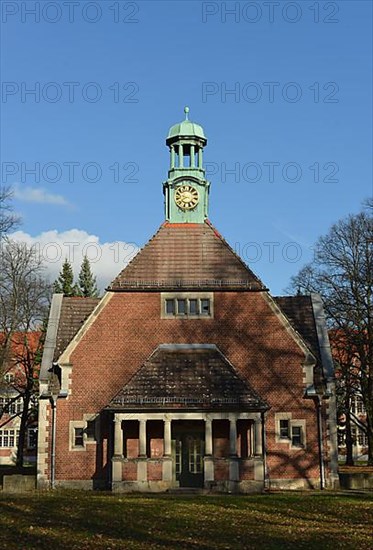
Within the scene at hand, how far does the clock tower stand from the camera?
32938 millimetres

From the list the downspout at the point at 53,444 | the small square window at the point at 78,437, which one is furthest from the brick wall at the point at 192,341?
the small square window at the point at 78,437

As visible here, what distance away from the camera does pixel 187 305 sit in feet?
98.3

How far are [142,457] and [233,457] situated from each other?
134 inches

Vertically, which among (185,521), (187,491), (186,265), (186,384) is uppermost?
(186,265)

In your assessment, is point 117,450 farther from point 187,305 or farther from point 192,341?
point 187,305

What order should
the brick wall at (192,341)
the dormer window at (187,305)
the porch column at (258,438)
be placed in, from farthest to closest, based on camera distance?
the dormer window at (187,305) < the brick wall at (192,341) < the porch column at (258,438)

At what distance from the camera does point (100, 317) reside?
29812 mm

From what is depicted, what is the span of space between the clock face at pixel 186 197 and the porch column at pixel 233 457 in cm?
1095

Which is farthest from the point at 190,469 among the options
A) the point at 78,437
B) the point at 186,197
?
the point at 186,197

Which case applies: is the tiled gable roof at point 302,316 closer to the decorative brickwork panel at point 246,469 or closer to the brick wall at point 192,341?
the brick wall at point 192,341

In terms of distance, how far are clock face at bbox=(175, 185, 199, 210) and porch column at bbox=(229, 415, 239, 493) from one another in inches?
431

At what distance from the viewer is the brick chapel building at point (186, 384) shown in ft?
86.8

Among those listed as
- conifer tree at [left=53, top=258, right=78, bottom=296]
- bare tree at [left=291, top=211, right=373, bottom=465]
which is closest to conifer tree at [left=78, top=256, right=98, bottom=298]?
conifer tree at [left=53, top=258, right=78, bottom=296]

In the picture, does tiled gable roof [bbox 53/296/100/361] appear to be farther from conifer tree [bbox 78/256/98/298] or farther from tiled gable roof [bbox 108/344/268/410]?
conifer tree [bbox 78/256/98/298]
